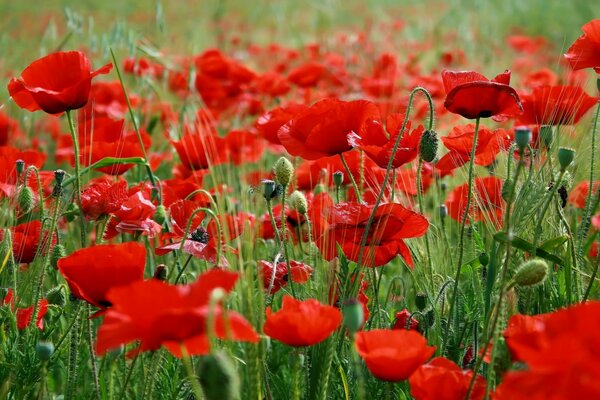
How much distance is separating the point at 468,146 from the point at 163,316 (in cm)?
83

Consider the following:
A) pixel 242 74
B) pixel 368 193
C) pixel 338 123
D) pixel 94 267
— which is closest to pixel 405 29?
pixel 242 74

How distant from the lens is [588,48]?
1.40 m

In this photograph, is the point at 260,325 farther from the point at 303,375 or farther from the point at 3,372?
the point at 3,372

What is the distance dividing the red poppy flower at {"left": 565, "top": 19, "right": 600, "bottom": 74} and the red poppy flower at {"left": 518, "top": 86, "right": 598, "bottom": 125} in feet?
0.31

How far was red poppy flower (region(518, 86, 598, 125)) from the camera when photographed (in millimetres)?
1509

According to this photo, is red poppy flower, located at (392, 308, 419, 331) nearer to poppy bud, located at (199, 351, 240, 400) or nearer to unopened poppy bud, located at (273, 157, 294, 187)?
unopened poppy bud, located at (273, 157, 294, 187)

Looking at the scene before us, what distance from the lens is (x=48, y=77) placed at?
1.43 meters

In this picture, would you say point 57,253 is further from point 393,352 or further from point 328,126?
point 393,352

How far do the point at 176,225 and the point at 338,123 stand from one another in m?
0.32

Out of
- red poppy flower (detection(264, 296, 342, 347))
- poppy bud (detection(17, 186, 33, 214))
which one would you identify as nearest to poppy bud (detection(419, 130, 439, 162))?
red poppy flower (detection(264, 296, 342, 347))

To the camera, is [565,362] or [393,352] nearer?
[565,362]

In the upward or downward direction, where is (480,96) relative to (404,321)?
upward

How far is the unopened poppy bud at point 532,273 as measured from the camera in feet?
3.28

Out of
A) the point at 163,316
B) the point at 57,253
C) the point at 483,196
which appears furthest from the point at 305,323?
the point at 483,196
